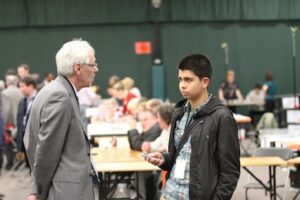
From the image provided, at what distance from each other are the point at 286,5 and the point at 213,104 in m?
12.2

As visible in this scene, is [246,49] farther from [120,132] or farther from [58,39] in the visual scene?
[120,132]

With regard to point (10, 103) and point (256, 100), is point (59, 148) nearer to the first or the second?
point (10, 103)

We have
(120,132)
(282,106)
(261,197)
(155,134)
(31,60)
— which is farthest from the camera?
(31,60)

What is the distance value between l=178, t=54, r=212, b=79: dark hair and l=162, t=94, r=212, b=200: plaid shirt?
124mm

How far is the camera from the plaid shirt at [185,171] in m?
2.65

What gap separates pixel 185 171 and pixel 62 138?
60 centimetres

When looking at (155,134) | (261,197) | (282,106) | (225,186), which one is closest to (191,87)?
(225,186)

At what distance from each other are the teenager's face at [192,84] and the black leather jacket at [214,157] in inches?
4.1

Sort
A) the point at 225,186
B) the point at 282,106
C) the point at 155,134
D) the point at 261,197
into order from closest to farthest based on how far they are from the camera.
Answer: the point at 225,186 < the point at 155,134 < the point at 261,197 < the point at 282,106

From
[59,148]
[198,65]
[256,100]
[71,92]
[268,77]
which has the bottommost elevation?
[256,100]

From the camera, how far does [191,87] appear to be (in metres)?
2.69

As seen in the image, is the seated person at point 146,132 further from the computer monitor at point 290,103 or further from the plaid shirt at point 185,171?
the computer monitor at point 290,103

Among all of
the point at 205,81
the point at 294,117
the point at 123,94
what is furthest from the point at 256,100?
the point at 205,81

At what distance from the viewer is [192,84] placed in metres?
2.68
